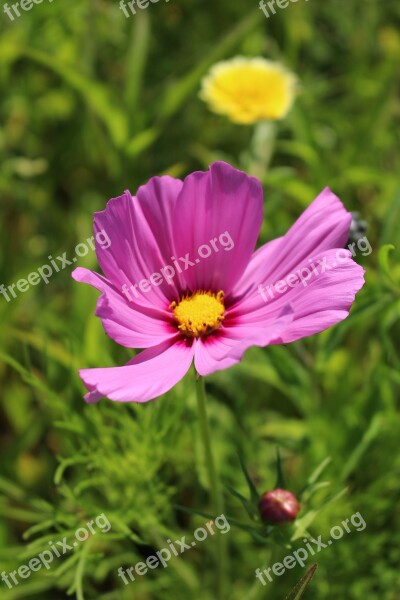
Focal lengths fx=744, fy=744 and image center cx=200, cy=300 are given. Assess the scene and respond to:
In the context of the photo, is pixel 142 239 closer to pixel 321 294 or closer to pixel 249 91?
pixel 321 294

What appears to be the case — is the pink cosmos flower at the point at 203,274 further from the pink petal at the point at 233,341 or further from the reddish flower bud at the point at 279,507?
the reddish flower bud at the point at 279,507

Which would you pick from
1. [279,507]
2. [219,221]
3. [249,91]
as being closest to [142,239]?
[219,221]

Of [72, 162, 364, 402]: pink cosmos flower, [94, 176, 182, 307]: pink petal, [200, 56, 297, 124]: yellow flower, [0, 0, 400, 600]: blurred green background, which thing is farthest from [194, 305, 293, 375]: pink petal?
[200, 56, 297, 124]: yellow flower

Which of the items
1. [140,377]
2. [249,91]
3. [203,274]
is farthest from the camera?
[249,91]

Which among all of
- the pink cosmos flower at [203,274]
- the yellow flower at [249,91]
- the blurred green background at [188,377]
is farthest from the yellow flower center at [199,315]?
the yellow flower at [249,91]

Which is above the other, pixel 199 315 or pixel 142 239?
pixel 142 239

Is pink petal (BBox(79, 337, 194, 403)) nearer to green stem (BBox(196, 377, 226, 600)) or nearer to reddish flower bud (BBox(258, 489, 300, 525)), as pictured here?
green stem (BBox(196, 377, 226, 600))
